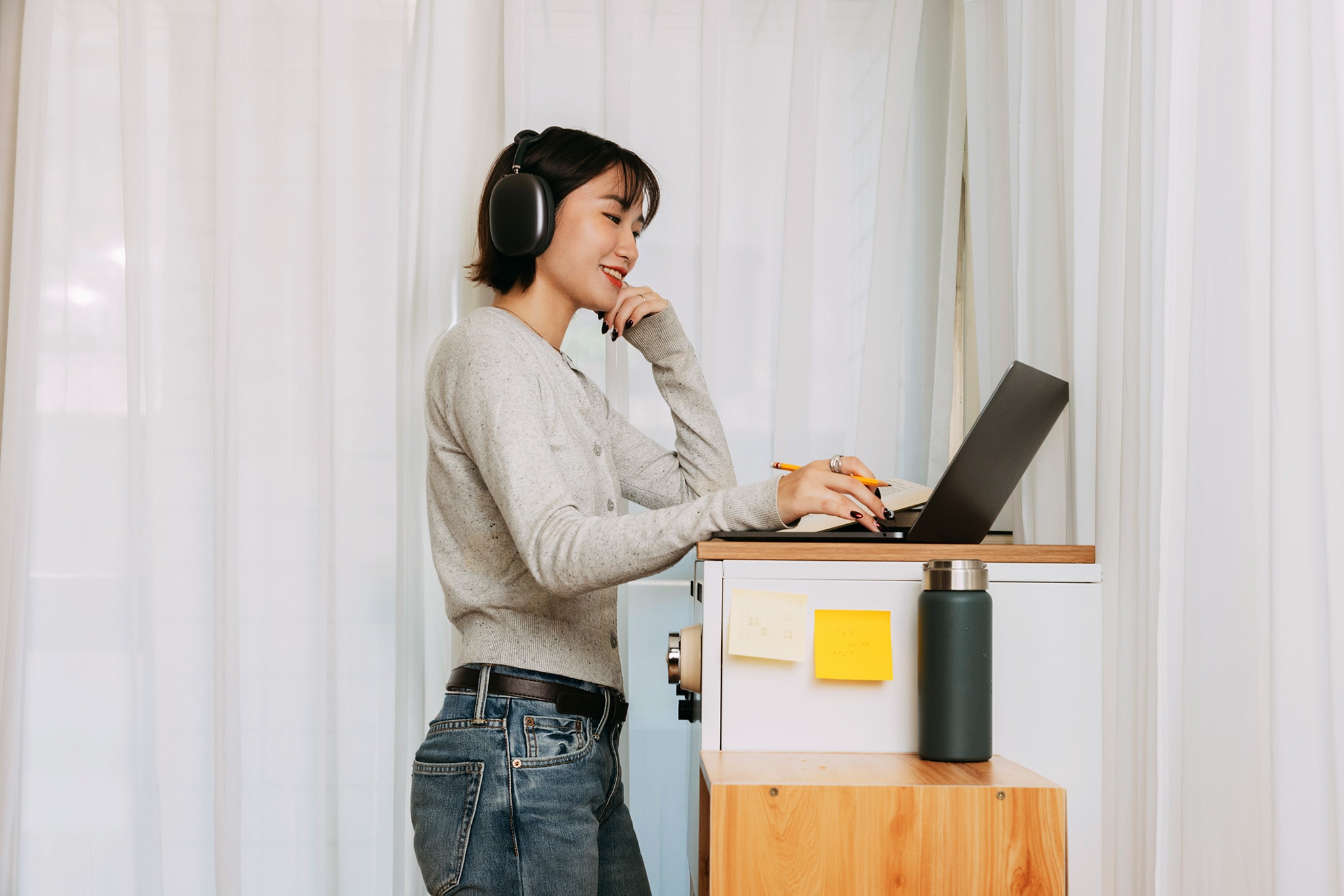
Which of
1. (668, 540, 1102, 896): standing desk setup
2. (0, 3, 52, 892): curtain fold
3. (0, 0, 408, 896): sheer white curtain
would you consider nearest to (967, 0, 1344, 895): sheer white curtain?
(668, 540, 1102, 896): standing desk setup

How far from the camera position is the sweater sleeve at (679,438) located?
1.50 metres

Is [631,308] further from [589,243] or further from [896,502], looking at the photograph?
[896,502]

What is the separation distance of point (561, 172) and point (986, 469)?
71cm

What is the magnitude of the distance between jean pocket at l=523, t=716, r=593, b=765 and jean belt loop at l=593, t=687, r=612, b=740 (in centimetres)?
3

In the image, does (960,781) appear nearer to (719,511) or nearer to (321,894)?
(719,511)

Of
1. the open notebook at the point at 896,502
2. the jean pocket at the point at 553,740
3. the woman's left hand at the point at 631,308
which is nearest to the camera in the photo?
the jean pocket at the point at 553,740

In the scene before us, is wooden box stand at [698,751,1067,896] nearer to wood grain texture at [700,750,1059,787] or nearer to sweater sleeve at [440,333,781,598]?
wood grain texture at [700,750,1059,787]

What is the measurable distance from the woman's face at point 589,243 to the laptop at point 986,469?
0.45 metres

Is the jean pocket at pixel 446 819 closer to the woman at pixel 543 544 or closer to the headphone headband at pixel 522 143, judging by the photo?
the woman at pixel 543 544

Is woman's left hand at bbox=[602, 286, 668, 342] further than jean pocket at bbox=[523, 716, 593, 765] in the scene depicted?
Yes

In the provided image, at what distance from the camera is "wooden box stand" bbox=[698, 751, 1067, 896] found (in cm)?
85

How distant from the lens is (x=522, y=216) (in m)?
1.26

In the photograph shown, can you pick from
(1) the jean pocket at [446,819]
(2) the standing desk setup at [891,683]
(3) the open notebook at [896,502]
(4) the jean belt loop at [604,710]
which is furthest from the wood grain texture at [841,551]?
(1) the jean pocket at [446,819]

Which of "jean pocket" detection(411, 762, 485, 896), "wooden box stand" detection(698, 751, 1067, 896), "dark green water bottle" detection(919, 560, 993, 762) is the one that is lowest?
"jean pocket" detection(411, 762, 485, 896)
